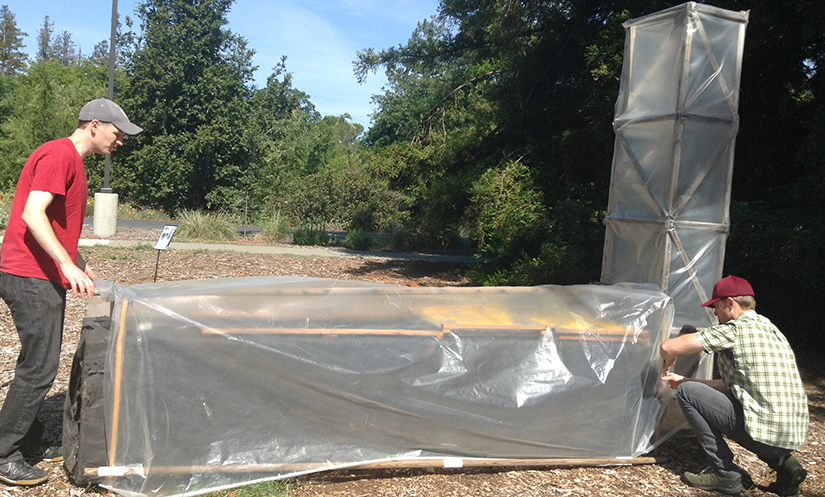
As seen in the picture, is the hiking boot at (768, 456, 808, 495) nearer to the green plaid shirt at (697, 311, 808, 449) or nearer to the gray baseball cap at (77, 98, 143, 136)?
the green plaid shirt at (697, 311, 808, 449)

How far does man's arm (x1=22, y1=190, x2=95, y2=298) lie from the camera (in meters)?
2.90

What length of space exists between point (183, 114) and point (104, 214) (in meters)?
11.9

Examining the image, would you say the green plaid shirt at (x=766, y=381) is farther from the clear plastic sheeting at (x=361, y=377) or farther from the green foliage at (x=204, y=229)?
the green foliage at (x=204, y=229)

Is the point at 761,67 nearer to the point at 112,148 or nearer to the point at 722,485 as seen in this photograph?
the point at 722,485

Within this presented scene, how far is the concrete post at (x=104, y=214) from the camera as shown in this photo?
14.3m

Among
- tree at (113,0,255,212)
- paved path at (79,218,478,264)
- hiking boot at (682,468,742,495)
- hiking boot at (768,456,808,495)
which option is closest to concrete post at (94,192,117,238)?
paved path at (79,218,478,264)

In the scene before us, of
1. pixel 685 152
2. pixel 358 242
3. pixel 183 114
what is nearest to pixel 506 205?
pixel 685 152

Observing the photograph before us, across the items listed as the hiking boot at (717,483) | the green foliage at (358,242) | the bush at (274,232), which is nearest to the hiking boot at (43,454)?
the hiking boot at (717,483)

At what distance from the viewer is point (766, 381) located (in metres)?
3.36

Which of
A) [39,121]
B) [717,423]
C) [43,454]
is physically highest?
[39,121]

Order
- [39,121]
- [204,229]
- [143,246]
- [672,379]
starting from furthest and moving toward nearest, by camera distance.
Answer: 1. [39,121]
2. [204,229]
3. [143,246]
4. [672,379]

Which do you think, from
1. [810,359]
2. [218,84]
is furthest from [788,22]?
[218,84]

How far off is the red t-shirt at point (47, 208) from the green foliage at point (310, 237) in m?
12.6

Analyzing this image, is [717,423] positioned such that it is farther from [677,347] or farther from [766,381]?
[677,347]
